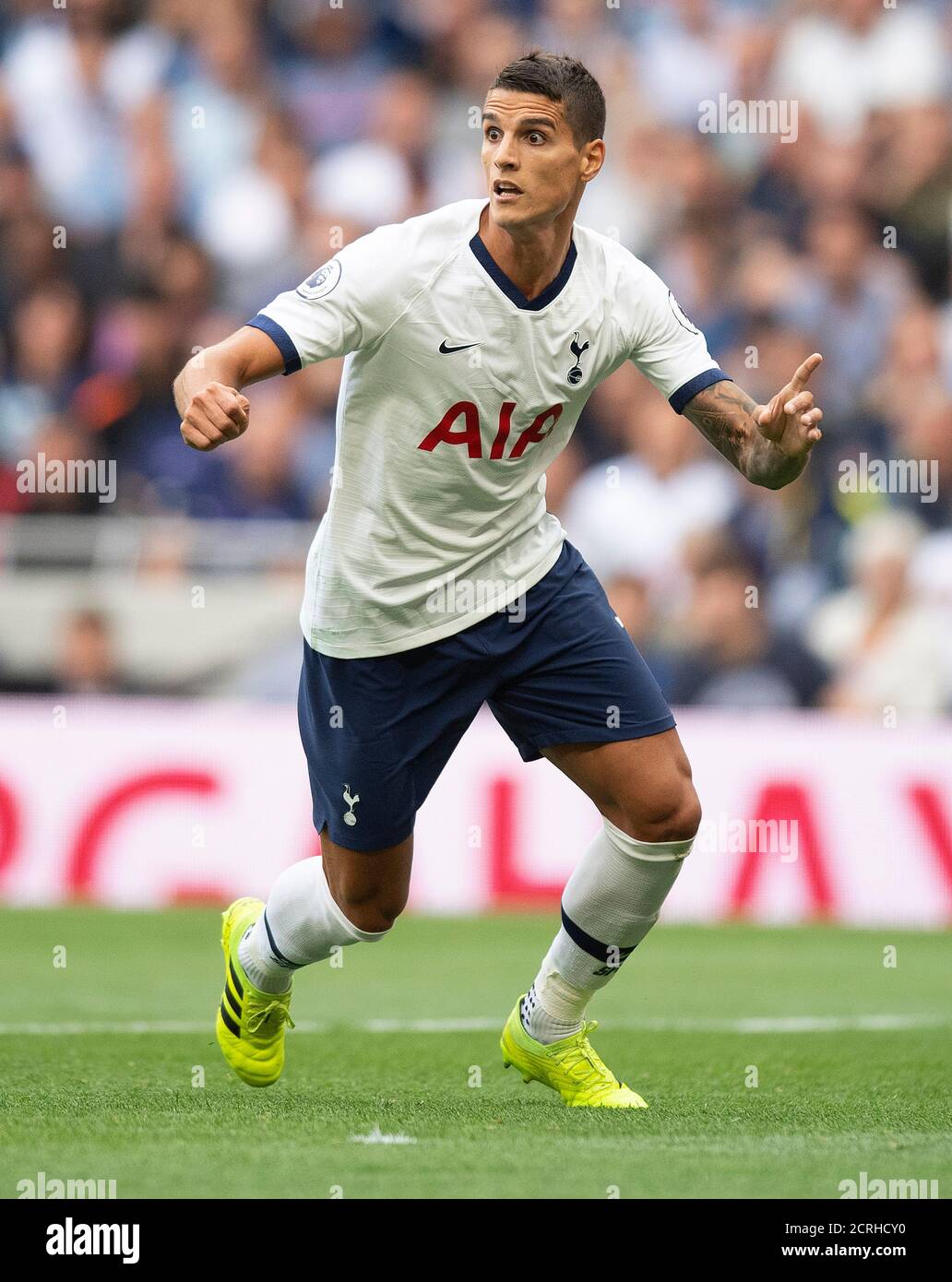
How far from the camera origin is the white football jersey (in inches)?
205

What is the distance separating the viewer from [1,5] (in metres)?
13.6

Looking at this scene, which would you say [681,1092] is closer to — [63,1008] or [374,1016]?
[374,1016]

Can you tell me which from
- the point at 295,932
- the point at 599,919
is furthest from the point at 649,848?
the point at 295,932

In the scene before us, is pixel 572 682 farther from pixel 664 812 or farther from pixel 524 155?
pixel 524 155

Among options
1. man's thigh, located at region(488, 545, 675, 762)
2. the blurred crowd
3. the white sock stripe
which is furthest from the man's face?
the blurred crowd

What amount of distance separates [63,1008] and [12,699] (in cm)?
330

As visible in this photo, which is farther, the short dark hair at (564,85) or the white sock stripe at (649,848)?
the white sock stripe at (649,848)

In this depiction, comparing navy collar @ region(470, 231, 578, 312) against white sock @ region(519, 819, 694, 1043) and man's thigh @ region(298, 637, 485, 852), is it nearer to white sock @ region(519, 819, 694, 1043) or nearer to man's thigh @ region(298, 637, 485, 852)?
man's thigh @ region(298, 637, 485, 852)

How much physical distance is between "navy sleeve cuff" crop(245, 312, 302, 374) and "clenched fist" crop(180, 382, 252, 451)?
0.46 m

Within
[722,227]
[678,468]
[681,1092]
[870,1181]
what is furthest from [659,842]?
[722,227]

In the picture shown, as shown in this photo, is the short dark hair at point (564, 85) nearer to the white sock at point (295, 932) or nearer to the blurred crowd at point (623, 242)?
the white sock at point (295, 932)

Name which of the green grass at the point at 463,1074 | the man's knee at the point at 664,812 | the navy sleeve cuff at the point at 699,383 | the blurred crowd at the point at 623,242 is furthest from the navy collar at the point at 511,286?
the blurred crowd at the point at 623,242

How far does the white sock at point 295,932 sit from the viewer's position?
18.2 feet

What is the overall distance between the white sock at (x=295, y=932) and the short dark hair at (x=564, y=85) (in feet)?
6.73
